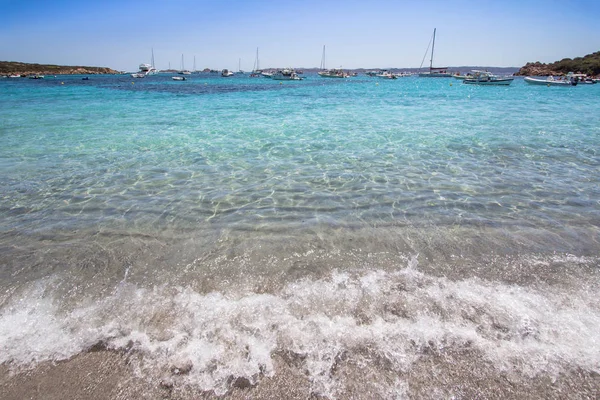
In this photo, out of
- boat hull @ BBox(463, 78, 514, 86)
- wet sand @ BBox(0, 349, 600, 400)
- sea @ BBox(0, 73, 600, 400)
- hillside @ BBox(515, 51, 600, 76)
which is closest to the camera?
wet sand @ BBox(0, 349, 600, 400)

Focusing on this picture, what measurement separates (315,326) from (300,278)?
1.17 meters

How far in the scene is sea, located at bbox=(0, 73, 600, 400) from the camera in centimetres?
348

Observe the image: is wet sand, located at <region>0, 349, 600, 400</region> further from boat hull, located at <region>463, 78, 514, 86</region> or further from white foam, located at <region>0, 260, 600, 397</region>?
boat hull, located at <region>463, 78, 514, 86</region>

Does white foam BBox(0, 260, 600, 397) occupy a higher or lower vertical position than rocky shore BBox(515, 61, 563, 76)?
lower

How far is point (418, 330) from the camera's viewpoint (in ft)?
13.2

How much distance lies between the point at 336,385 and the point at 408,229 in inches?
166

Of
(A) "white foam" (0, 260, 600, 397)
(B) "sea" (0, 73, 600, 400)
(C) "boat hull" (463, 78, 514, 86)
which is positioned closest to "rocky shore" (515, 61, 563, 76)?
(C) "boat hull" (463, 78, 514, 86)

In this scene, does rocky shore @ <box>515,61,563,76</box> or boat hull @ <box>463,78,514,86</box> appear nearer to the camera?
boat hull @ <box>463,78,514,86</box>

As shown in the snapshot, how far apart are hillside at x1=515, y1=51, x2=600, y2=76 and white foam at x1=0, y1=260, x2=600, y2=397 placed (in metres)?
138

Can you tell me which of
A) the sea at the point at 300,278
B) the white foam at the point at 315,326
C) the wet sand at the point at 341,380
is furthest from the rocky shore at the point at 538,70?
the wet sand at the point at 341,380

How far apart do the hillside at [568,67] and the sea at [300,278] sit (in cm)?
13248

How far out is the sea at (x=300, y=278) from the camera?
3480 millimetres

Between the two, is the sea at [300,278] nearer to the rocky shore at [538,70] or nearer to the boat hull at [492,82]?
the boat hull at [492,82]

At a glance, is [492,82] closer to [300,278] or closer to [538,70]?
[300,278]
